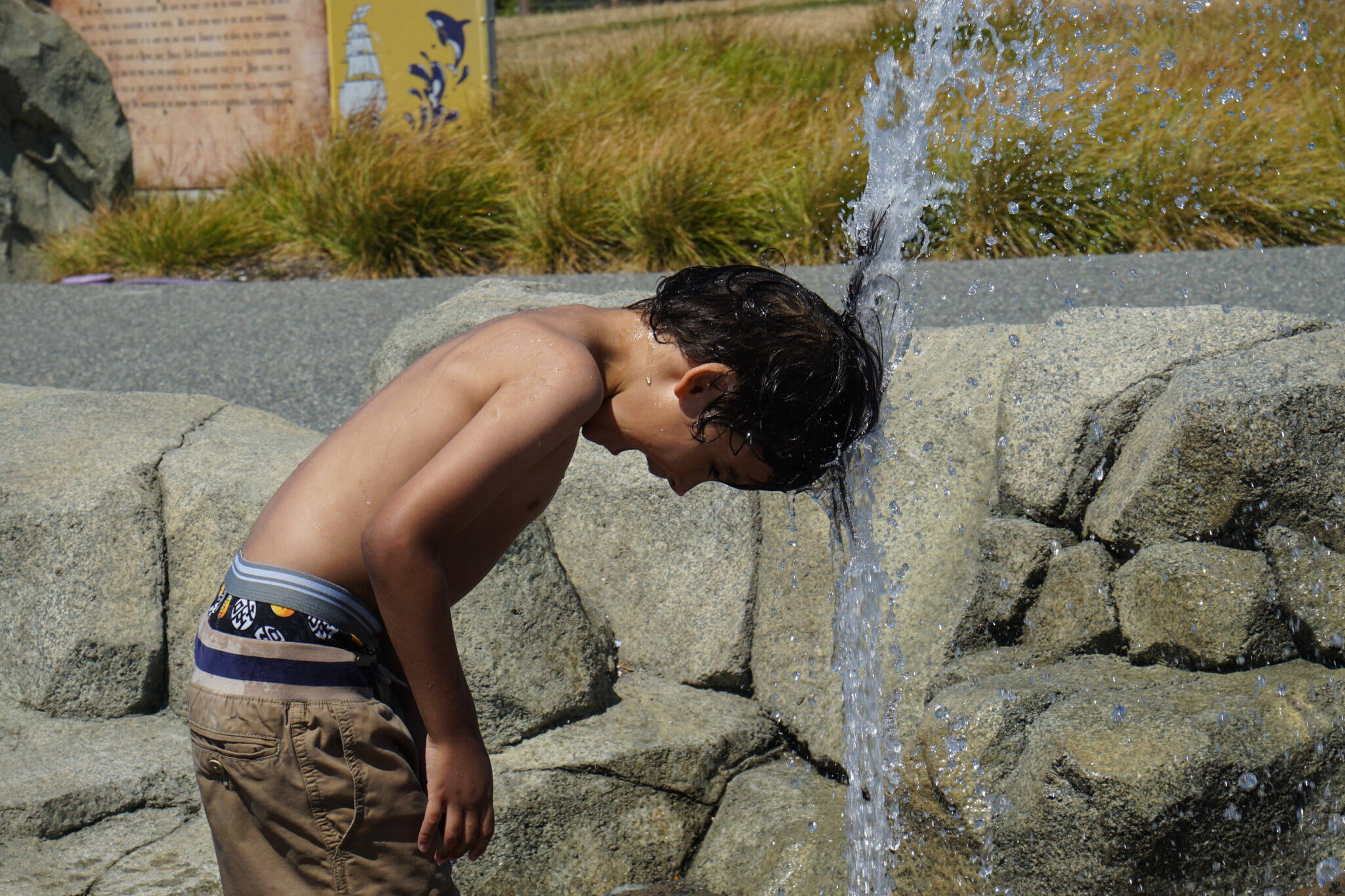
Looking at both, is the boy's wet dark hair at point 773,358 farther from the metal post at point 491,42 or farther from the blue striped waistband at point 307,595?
the metal post at point 491,42

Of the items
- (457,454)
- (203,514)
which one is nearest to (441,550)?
(457,454)

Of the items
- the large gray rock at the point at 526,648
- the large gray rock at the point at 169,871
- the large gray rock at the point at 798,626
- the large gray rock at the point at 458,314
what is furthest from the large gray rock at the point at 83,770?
the large gray rock at the point at 798,626

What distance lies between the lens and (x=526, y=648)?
2814 millimetres

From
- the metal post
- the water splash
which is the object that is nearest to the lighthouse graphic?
the metal post

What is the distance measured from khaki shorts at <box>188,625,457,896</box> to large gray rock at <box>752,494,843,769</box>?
149 centimetres

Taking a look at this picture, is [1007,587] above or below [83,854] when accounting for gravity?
above

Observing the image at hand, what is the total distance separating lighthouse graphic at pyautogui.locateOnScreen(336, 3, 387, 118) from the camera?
827cm

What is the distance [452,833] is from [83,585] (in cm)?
178

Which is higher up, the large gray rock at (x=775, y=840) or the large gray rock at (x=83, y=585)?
the large gray rock at (x=83, y=585)

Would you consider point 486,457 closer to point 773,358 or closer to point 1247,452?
point 773,358

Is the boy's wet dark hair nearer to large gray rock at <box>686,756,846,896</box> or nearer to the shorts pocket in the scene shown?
the shorts pocket

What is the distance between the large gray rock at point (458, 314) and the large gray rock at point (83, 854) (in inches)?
45.4

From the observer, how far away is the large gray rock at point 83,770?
8.36 ft

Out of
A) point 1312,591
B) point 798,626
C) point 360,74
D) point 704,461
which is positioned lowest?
point 798,626
